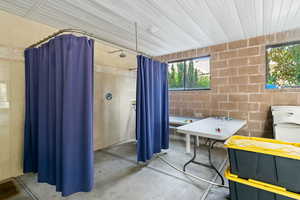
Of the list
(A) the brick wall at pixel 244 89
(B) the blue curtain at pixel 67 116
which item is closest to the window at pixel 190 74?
(A) the brick wall at pixel 244 89

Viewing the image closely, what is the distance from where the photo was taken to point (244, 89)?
3.01 metres

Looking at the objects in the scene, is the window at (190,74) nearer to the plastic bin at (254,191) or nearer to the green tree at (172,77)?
the green tree at (172,77)

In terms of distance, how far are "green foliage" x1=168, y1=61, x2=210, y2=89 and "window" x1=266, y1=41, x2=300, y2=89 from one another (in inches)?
47.8

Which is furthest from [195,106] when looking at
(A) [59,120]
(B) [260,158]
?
(A) [59,120]

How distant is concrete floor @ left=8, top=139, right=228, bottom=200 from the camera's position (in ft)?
5.64

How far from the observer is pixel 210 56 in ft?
11.3

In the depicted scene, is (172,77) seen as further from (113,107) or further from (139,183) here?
(139,183)

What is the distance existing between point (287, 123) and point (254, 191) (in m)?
1.78

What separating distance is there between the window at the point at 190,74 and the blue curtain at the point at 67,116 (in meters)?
2.83

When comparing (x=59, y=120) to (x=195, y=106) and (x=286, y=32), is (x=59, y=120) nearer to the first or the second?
(x=195, y=106)

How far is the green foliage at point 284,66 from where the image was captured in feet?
8.60

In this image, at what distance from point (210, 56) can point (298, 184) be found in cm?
290

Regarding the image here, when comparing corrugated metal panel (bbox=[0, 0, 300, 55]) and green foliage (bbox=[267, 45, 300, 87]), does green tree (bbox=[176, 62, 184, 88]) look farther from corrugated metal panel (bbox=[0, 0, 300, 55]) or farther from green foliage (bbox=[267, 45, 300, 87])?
green foliage (bbox=[267, 45, 300, 87])

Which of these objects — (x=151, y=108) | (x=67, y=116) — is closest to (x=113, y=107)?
(x=151, y=108)
